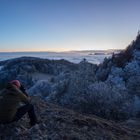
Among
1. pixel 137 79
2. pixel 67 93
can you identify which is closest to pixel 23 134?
pixel 67 93

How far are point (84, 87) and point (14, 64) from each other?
885 inches

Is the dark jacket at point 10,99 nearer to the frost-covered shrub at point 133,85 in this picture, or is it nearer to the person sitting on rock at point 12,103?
the person sitting on rock at point 12,103

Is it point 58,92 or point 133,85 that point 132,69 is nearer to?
point 133,85

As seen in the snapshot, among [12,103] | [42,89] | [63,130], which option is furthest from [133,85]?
[12,103]

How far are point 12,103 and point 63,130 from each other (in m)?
1.59

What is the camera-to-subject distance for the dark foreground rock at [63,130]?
868cm

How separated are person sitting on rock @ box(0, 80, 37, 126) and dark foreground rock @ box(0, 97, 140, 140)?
0.36 m

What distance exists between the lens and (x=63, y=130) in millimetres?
9109

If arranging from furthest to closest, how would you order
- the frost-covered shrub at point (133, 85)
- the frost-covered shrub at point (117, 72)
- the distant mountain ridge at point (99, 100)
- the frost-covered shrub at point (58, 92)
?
the frost-covered shrub at point (117, 72)
the frost-covered shrub at point (58, 92)
the frost-covered shrub at point (133, 85)
the distant mountain ridge at point (99, 100)

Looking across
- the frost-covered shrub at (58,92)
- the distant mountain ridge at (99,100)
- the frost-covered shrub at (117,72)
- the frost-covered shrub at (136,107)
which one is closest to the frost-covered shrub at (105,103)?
the distant mountain ridge at (99,100)

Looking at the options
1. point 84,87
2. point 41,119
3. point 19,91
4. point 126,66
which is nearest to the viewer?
point 19,91

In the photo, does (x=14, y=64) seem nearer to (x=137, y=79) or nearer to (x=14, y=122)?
(x=137, y=79)

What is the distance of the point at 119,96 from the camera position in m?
14.5

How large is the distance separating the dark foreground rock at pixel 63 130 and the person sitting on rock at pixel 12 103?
1.17 ft
